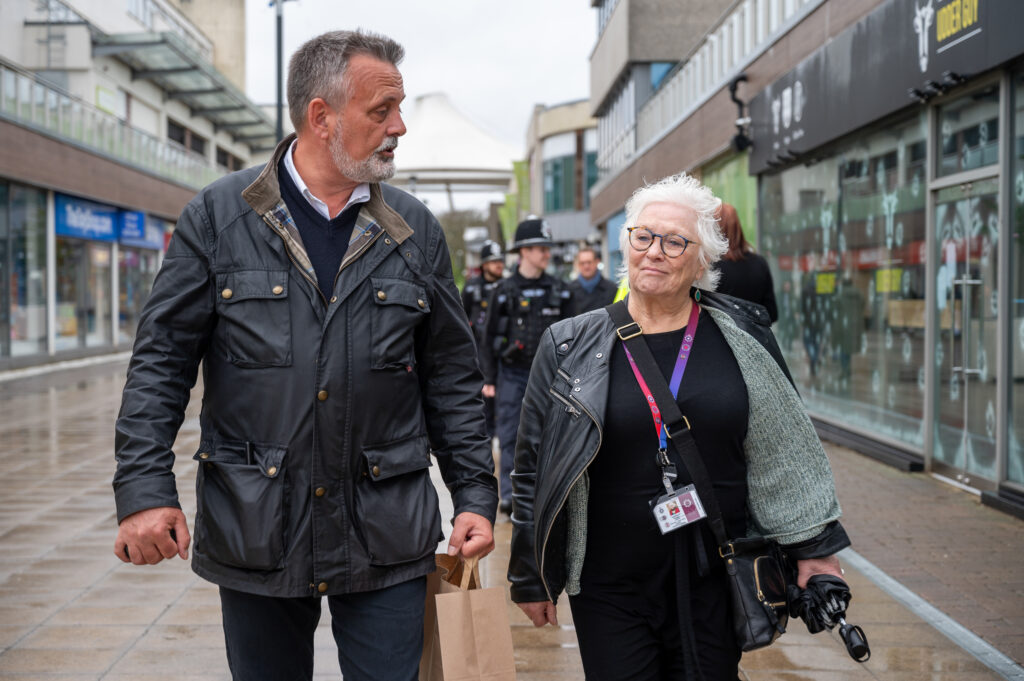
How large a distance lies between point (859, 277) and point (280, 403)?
909 cm

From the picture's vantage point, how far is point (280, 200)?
269cm

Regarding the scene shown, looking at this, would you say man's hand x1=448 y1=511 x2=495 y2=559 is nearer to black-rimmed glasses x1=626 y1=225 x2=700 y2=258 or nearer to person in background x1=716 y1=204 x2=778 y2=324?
black-rimmed glasses x1=626 y1=225 x2=700 y2=258

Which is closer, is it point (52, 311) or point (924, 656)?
point (924, 656)

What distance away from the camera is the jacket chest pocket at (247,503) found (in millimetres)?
2543

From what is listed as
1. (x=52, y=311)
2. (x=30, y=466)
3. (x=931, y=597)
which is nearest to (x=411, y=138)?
(x=52, y=311)

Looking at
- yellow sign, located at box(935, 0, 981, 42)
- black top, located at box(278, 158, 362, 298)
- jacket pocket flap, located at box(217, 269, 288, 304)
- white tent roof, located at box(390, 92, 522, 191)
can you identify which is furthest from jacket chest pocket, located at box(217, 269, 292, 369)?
white tent roof, located at box(390, 92, 522, 191)

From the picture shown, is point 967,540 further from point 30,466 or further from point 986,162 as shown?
point 30,466

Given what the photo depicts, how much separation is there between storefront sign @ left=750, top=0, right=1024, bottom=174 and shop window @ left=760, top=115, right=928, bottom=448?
30 cm

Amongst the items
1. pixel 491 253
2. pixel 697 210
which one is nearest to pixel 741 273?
pixel 697 210

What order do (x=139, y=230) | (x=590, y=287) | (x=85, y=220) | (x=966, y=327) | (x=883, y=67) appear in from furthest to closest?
(x=139, y=230)
(x=85, y=220)
(x=590, y=287)
(x=883, y=67)
(x=966, y=327)

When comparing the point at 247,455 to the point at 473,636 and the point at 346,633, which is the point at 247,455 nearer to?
the point at 346,633

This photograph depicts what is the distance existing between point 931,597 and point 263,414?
13.5 ft

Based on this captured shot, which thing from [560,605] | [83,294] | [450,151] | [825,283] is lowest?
[560,605]

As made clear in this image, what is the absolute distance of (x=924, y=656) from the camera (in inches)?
183
